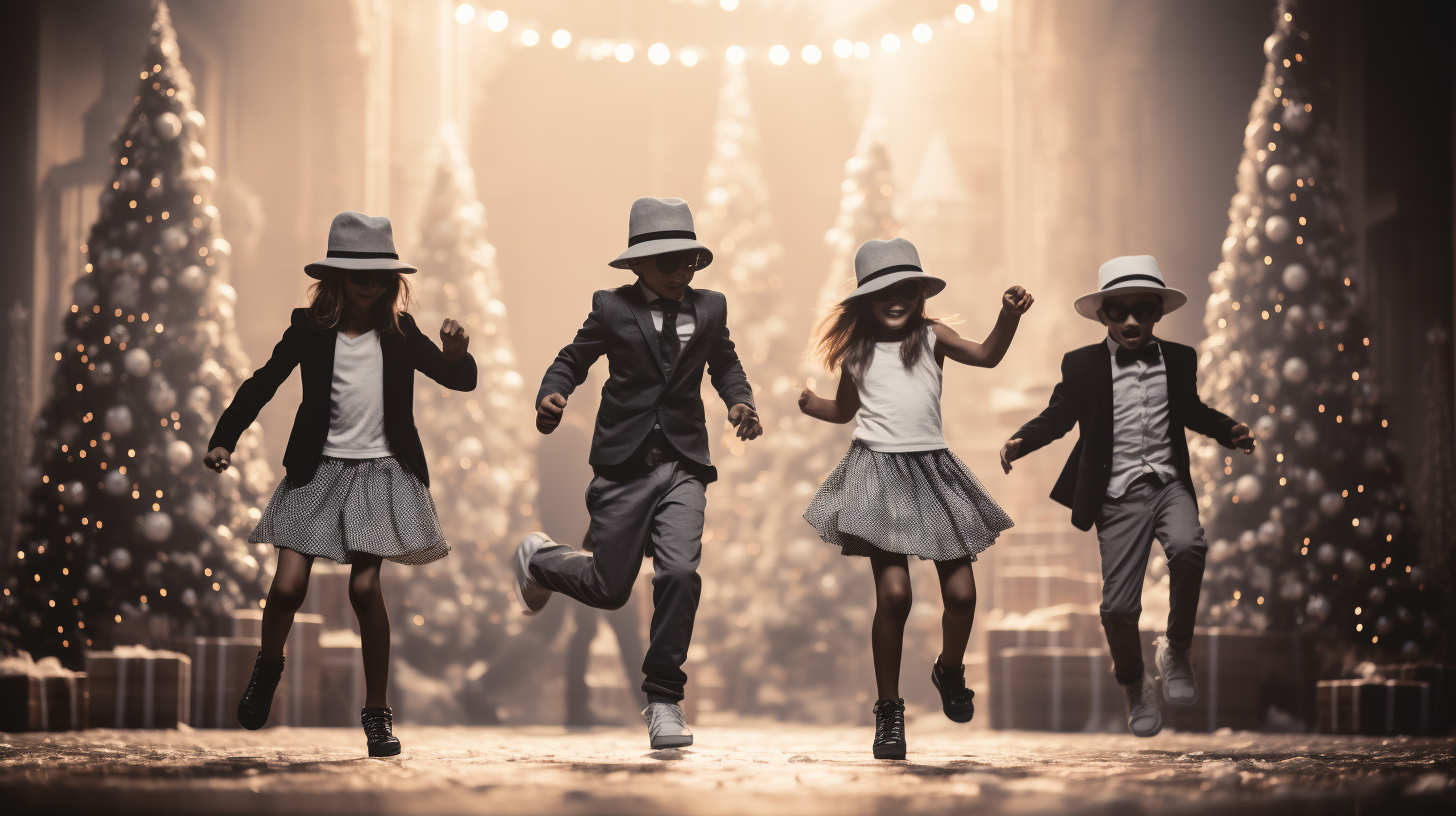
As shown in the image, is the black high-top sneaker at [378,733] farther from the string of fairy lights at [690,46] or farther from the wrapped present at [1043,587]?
the string of fairy lights at [690,46]

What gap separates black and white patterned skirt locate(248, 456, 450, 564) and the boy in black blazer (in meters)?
1.79

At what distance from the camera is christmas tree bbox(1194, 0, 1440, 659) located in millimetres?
5570

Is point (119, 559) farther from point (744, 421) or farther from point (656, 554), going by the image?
point (744, 421)

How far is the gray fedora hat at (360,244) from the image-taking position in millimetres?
3672

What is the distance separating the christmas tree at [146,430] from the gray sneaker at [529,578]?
8.06 ft

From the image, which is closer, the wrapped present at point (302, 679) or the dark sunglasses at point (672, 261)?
the dark sunglasses at point (672, 261)

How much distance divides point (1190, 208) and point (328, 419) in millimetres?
4845

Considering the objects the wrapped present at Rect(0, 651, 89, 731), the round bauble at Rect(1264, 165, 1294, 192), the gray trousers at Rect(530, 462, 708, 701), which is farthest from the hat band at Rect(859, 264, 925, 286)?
the wrapped present at Rect(0, 651, 89, 731)

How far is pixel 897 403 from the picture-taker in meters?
3.71

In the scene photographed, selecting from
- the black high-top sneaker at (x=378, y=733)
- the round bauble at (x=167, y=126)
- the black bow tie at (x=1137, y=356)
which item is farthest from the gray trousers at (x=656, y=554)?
the round bauble at (x=167, y=126)

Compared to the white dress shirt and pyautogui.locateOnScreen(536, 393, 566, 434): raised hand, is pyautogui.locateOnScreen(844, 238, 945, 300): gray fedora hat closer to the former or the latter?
the white dress shirt

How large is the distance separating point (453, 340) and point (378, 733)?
1117mm

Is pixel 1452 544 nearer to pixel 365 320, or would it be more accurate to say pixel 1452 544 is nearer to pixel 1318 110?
pixel 1318 110

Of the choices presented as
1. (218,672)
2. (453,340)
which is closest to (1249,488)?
(453,340)
